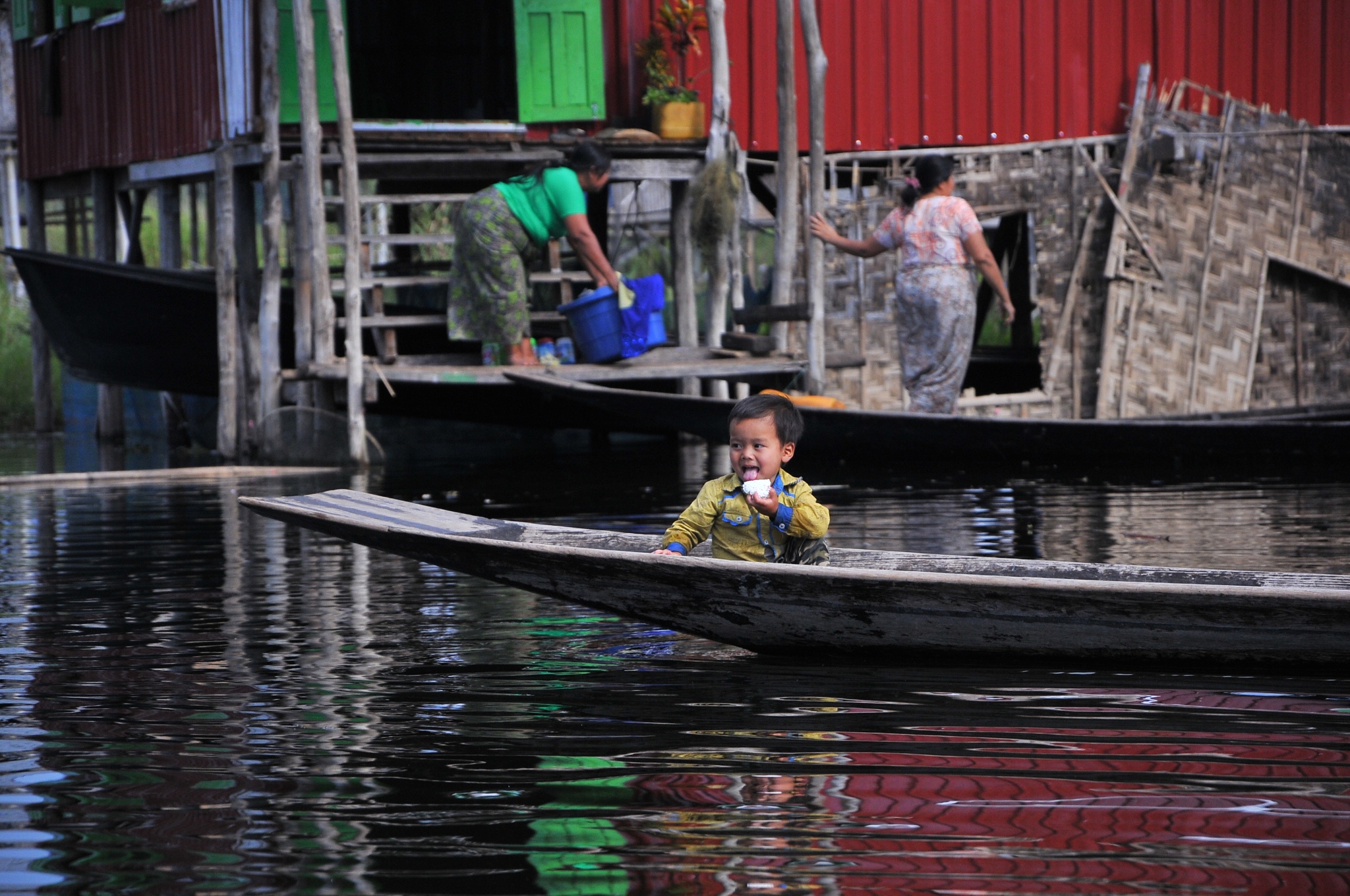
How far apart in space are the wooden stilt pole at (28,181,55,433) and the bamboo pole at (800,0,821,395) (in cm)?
769

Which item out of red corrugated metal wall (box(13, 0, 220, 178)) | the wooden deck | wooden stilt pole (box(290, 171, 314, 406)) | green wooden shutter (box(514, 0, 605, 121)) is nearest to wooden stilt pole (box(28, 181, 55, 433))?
red corrugated metal wall (box(13, 0, 220, 178))

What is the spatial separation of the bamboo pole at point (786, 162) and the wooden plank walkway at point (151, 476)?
343 cm

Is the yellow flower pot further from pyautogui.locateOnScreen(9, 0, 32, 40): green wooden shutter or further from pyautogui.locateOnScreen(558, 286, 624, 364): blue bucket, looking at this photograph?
pyautogui.locateOnScreen(9, 0, 32, 40): green wooden shutter

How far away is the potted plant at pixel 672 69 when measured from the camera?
473 inches

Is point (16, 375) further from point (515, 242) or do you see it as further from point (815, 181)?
point (815, 181)

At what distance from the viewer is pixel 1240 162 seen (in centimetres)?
1325

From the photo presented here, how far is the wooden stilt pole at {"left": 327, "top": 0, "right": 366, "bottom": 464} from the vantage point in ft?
34.8

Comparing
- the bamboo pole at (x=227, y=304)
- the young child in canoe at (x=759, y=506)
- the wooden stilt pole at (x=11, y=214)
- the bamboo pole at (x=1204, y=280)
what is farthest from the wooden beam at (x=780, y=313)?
the wooden stilt pole at (x=11, y=214)

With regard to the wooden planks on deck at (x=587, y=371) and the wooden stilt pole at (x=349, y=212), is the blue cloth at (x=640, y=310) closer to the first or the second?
the wooden planks on deck at (x=587, y=371)

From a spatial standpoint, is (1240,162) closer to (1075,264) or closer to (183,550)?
Answer: (1075,264)

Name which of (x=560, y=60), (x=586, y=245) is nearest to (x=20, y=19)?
(x=560, y=60)

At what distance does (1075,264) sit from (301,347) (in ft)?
19.5

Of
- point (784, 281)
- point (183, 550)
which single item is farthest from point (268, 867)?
point (784, 281)

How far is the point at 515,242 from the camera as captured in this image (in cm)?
1072
